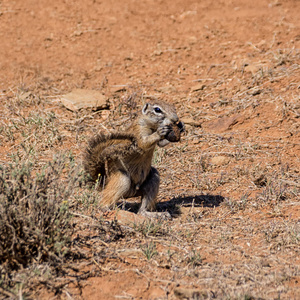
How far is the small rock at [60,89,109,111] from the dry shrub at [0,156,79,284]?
462cm

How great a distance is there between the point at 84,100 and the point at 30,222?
5225 mm

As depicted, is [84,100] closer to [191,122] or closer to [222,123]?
[191,122]

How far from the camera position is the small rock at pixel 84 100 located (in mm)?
9453

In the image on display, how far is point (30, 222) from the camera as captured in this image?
459cm

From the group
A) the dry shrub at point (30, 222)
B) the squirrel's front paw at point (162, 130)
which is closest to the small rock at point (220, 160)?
the squirrel's front paw at point (162, 130)

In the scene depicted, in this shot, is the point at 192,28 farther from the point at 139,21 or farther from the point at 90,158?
the point at 90,158

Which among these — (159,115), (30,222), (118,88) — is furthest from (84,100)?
(30,222)

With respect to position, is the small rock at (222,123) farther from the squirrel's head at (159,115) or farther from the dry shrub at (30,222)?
the dry shrub at (30,222)

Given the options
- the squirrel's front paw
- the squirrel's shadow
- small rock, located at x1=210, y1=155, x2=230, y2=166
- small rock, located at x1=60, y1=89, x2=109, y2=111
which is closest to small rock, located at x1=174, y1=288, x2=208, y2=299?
the squirrel's shadow

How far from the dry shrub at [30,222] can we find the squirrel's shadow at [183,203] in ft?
6.46

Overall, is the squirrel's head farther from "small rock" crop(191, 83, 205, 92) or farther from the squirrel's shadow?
"small rock" crop(191, 83, 205, 92)

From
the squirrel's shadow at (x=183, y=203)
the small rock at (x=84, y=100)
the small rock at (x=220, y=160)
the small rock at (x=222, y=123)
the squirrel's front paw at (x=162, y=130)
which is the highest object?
the squirrel's front paw at (x=162, y=130)

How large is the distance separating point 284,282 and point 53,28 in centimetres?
953

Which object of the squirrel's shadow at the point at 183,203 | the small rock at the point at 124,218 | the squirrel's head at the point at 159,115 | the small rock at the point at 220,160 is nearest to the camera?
the small rock at the point at 124,218
